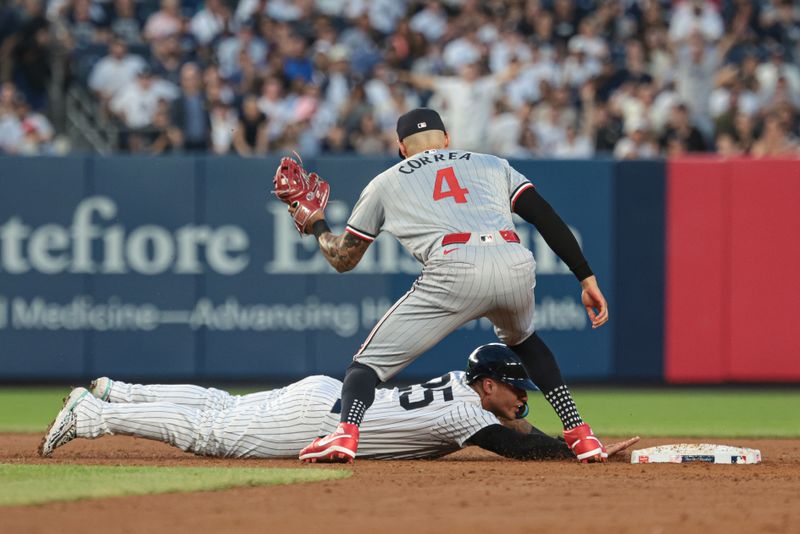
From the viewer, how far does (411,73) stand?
15.9 meters

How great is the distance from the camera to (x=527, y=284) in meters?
6.56

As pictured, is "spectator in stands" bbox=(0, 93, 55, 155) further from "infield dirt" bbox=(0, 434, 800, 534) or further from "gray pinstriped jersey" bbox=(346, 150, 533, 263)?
"gray pinstriped jersey" bbox=(346, 150, 533, 263)

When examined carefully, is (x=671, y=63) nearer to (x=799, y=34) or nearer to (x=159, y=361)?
(x=799, y=34)

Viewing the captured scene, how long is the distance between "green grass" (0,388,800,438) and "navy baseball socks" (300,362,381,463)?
326 centimetres

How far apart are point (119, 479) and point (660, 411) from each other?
6.29m

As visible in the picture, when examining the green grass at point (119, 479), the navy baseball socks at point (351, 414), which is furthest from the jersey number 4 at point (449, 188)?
the green grass at point (119, 479)

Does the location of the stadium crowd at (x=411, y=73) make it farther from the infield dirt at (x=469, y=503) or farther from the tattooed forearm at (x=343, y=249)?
the infield dirt at (x=469, y=503)

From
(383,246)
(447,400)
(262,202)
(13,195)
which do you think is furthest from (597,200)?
(447,400)

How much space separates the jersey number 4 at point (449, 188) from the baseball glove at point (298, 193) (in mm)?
717

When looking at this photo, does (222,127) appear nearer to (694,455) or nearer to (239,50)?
(239,50)

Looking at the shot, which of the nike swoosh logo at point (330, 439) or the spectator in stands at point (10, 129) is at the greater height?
the spectator in stands at point (10, 129)

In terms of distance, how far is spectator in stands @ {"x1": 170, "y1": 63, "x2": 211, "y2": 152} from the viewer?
1413cm

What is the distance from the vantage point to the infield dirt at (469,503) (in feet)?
15.9

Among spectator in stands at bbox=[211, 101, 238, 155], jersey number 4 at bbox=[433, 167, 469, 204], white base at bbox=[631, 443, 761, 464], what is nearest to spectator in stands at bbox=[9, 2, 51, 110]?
spectator in stands at bbox=[211, 101, 238, 155]
